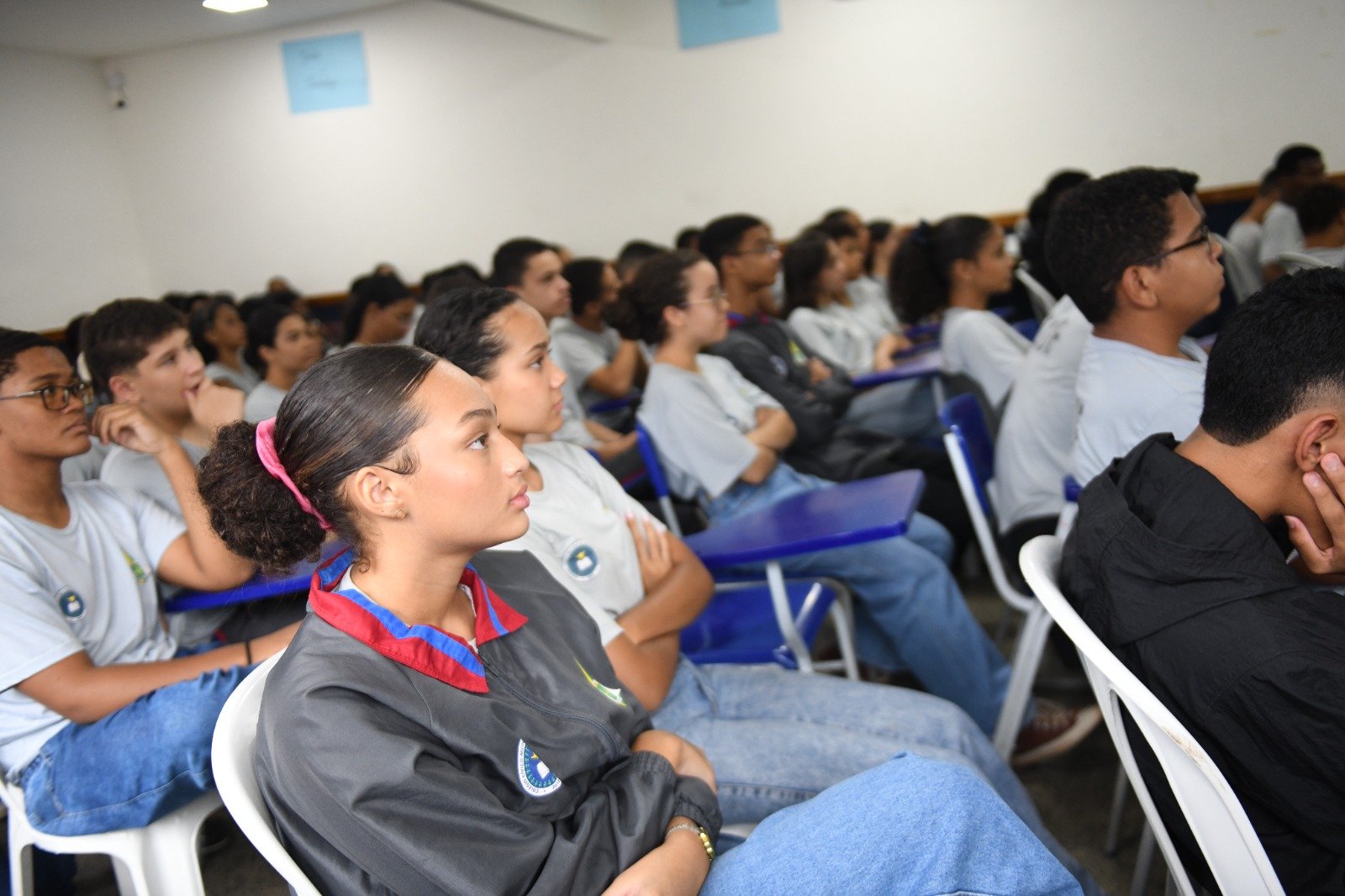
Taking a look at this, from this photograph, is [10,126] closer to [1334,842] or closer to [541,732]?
[541,732]

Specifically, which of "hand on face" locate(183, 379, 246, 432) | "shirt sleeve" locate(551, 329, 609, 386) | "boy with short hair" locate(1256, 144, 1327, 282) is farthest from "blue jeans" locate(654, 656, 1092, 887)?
"boy with short hair" locate(1256, 144, 1327, 282)

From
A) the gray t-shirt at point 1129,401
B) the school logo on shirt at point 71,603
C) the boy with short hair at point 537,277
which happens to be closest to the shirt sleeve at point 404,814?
the school logo on shirt at point 71,603

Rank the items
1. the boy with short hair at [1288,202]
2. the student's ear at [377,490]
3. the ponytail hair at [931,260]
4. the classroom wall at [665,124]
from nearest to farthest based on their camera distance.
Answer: the student's ear at [377,490] < the ponytail hair at [931,260] < the boy with short hair at [1288,202] < the classroom wall at [665,124]

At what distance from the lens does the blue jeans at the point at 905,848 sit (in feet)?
3.36

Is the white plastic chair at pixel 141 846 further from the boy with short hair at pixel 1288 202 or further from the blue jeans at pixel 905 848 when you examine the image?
the boy with short hair at pixel 1288 202

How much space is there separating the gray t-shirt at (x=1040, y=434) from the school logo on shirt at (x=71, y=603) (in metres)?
1.89

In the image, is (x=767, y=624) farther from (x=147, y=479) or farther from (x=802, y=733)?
(x=147, y=479)

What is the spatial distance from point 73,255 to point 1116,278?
86.9 inches

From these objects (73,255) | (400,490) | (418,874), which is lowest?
(418,874)

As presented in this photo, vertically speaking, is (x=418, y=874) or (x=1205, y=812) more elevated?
(x=418, y=874)

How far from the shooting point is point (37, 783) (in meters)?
1.46

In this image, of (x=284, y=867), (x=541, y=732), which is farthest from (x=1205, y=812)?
(x=284, y=867)

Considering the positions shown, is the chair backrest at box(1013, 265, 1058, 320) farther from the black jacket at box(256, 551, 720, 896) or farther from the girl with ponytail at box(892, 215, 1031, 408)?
the black jacket at box(256, 551, 720, 896)

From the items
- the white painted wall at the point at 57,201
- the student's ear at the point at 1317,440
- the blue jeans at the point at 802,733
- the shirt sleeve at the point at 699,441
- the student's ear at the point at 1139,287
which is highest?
the white painted wall at the point at 57,201
